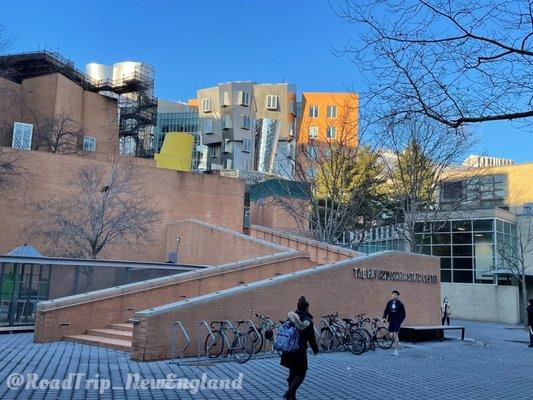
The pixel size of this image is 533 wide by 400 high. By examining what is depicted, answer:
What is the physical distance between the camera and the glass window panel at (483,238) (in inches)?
1630

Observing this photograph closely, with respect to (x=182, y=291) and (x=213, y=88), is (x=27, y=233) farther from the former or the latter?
(x=213, y=88)

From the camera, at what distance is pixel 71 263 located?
17406 millimetres

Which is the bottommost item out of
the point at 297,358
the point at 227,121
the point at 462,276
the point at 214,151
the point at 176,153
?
the point at 297,358

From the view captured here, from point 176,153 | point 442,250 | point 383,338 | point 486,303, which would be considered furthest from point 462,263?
point 176,153

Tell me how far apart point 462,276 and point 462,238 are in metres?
3.00

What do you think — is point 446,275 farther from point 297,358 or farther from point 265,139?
point 265,139

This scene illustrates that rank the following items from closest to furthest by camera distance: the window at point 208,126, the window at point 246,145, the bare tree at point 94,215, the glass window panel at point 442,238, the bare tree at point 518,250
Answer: the bare tree at point 94,215, the bare tree at point 518,250, the glass window panel at point 442,238, the window at point 246,145, the window at point 208,126

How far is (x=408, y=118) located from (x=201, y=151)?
70166 millimetres

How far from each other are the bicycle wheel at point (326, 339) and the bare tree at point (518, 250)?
27173 mm

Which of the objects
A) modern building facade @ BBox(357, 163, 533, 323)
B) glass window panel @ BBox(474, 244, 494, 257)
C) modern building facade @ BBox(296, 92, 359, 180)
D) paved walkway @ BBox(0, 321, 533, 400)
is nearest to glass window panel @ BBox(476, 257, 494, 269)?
modern building facade @ BBox(357, 163, 533, 323)

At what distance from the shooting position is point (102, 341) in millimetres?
13914

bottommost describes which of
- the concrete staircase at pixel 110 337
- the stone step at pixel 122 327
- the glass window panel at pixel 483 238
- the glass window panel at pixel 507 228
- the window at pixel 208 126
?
the concrete staircase at pixel 110 337

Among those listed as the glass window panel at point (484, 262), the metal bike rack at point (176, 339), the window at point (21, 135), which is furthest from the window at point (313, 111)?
the metal bike rack at point (176, 339)

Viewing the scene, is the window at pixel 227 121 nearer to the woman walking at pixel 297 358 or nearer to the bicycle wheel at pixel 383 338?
the bicycle wheel at pixel 383 338
